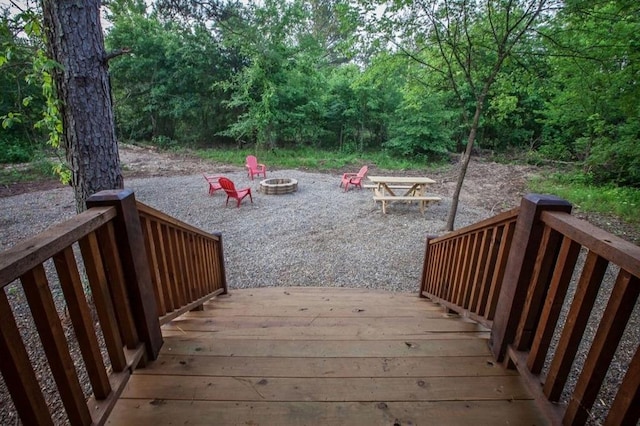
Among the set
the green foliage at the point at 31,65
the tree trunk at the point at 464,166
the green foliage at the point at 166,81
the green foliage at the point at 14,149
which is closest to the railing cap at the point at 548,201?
the green foliage at the point at 31,65

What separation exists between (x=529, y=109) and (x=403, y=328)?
602 inches

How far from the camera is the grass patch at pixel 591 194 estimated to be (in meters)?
6.27

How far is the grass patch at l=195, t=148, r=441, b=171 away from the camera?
11.9 metres

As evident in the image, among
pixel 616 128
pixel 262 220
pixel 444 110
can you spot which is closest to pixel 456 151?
pixel 444 110

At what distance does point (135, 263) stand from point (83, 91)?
1799 mm

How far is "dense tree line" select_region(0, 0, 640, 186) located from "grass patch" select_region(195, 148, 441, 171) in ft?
2.14

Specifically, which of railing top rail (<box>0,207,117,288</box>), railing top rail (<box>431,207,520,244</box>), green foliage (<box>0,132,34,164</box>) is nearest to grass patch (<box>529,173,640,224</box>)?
railing top rail (<box>431,207,520,244</box>)

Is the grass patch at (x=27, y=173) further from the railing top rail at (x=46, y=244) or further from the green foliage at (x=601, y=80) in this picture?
the green foliage at (x=601, y=80)

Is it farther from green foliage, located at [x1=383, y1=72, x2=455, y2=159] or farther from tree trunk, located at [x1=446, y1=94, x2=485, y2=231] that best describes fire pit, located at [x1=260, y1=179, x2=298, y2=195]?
green foliage, located at [x1=383, y1=72, x2=455, y2=159]

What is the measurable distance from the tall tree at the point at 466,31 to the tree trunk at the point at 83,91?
4331 mm

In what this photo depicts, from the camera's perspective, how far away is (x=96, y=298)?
1.18m

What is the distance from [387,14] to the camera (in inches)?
198

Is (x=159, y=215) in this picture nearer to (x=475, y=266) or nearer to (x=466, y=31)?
(x=475, y=266)

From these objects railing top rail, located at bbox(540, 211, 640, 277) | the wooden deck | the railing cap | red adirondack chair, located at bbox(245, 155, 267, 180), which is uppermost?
the railing cap
